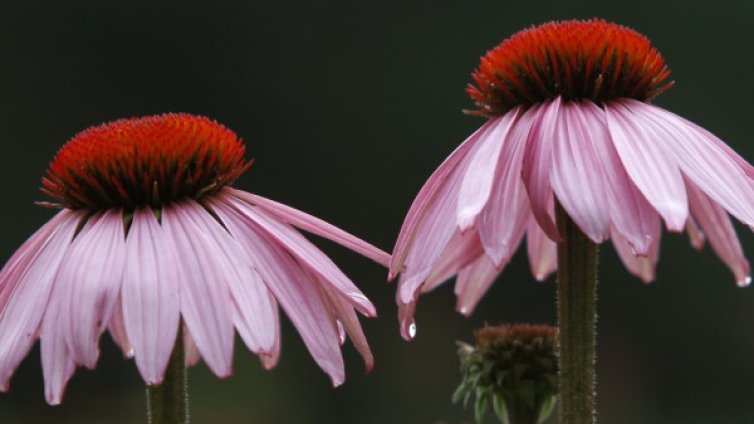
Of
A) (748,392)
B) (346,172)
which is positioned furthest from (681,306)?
(346,172)

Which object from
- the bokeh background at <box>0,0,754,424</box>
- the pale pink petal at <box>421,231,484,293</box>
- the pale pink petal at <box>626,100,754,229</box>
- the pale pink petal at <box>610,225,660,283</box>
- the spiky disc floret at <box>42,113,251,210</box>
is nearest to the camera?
the pale pink petal at <box>626,100,754,229</box>

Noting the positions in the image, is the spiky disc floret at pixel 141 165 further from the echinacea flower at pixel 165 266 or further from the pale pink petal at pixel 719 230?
the pale pink petal at pixel 719 230

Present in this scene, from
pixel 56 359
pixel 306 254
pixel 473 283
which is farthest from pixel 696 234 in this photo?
pixel 56 359

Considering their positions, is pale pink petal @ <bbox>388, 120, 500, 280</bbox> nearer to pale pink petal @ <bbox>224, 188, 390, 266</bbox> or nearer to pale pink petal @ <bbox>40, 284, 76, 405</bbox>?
pale pink petal @ <bbox>224, 188, 390, 266</bbox>

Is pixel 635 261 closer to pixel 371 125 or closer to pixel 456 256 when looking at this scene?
pixel 456 256

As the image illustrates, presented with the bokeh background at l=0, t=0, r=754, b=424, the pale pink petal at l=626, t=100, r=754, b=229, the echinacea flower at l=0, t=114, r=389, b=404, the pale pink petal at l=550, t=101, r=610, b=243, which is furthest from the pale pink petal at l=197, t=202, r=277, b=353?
the bokeh background at l=0, t=0, r=754, b=424
